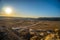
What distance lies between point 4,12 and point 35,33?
833mm

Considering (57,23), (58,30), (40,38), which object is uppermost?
(57,23)

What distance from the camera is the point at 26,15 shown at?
2.48 metres

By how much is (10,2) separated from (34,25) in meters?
0.75

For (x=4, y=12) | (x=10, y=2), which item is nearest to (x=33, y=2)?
(x=10, y=2)

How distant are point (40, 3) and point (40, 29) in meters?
0.59

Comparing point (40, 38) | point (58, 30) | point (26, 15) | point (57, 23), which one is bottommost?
point (40, 38)

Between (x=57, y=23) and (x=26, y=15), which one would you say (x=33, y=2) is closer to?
(x=26, y=15)

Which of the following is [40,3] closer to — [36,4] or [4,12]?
[36,4]

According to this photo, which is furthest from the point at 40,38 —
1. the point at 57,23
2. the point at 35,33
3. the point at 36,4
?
the point at 36,4

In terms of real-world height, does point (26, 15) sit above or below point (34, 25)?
above

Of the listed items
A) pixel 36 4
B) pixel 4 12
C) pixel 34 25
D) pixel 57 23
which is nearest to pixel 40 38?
pixel 34 25

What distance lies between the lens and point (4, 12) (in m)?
2.46

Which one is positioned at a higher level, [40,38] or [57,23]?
[57,23]

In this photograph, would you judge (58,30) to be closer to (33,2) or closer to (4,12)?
(33,2)
